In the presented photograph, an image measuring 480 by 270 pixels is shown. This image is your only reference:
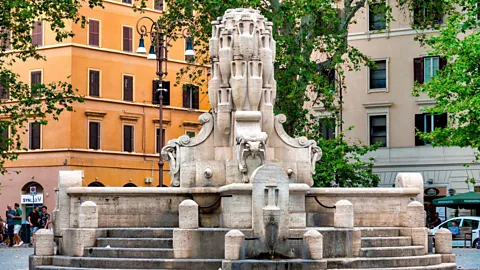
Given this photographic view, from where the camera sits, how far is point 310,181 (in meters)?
25.7

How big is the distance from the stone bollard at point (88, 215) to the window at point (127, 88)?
1729 inches

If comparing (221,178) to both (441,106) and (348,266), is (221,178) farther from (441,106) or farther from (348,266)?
(441,106)

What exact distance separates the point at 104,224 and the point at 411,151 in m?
35.6

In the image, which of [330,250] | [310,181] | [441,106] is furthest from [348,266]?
[441,106]

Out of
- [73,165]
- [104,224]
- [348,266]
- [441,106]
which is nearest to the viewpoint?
[348,266]

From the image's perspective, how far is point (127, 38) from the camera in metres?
67.7

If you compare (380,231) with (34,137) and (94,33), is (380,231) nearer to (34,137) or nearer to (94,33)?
(94,33)

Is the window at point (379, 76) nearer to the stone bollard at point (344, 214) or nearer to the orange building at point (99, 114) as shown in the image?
the orange building at point (99, 114)

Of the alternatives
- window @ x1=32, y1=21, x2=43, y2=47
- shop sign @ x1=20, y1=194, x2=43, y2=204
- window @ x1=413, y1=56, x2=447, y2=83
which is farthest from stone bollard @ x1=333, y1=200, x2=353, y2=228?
A: window @ x1=32, y1=21, x2=43, y2=47

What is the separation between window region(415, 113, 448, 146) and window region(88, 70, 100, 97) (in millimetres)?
17016

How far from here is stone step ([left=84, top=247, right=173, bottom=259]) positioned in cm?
2286

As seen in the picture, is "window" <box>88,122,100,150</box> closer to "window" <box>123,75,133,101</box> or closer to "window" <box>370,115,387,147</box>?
"window" <box>123,75,133,101</box>

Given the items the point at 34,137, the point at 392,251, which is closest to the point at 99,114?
the point at 34,137

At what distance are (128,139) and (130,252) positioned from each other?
45.0 meters
